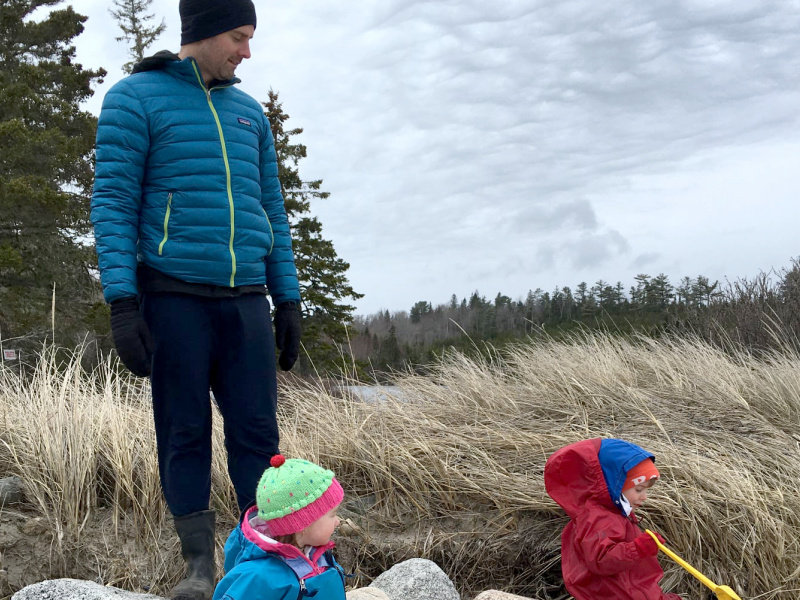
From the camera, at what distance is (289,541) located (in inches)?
76.9

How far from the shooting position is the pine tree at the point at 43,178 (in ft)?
40.9

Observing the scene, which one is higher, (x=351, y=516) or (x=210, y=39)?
(x=210, y=39)

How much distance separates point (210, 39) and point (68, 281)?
13.1 m

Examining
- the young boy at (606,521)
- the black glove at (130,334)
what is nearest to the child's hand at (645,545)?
the young boy at (606,521)

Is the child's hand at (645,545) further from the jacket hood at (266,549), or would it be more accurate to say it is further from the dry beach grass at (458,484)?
the jacket hood at (266,549)

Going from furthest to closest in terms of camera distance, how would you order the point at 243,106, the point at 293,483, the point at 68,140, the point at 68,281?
the point at 68,281 → the point at 68,140 → the point at 243,106 → the point at 293,483

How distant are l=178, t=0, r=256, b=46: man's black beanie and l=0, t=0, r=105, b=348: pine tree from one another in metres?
10.4

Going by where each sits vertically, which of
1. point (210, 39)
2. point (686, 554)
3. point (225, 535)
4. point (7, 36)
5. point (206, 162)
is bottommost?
point (686, 554)

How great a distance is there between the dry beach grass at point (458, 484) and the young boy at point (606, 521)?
666 mm

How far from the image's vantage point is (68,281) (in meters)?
14.2

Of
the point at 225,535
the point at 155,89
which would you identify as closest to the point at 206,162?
the point at 155,89

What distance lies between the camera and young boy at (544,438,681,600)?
2.40 meters

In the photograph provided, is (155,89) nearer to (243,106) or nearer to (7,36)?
(243,106)

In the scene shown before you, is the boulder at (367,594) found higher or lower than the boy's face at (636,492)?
lower
